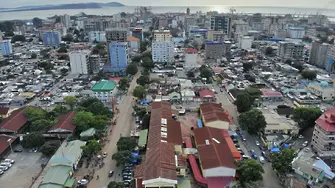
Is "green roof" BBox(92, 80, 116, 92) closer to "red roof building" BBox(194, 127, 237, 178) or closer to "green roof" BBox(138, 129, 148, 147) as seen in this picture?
"green roof" BBox(138, 129, 148, 147)

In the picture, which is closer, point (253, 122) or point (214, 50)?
point (253, 122)

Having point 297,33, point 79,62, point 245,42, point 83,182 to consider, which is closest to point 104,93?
point 79,62

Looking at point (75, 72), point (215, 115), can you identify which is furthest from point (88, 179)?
point (75, 72)

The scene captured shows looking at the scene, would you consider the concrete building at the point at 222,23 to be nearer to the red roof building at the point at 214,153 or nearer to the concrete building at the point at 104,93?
the concrete building at the point at 104,93

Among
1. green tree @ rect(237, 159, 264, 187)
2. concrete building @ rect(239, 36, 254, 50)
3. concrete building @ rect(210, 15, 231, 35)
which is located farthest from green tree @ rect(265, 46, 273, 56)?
green tree @ rect(237, 159, 264, 187)

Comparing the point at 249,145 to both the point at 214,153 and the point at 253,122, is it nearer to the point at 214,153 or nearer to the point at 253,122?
the point at 253,122
